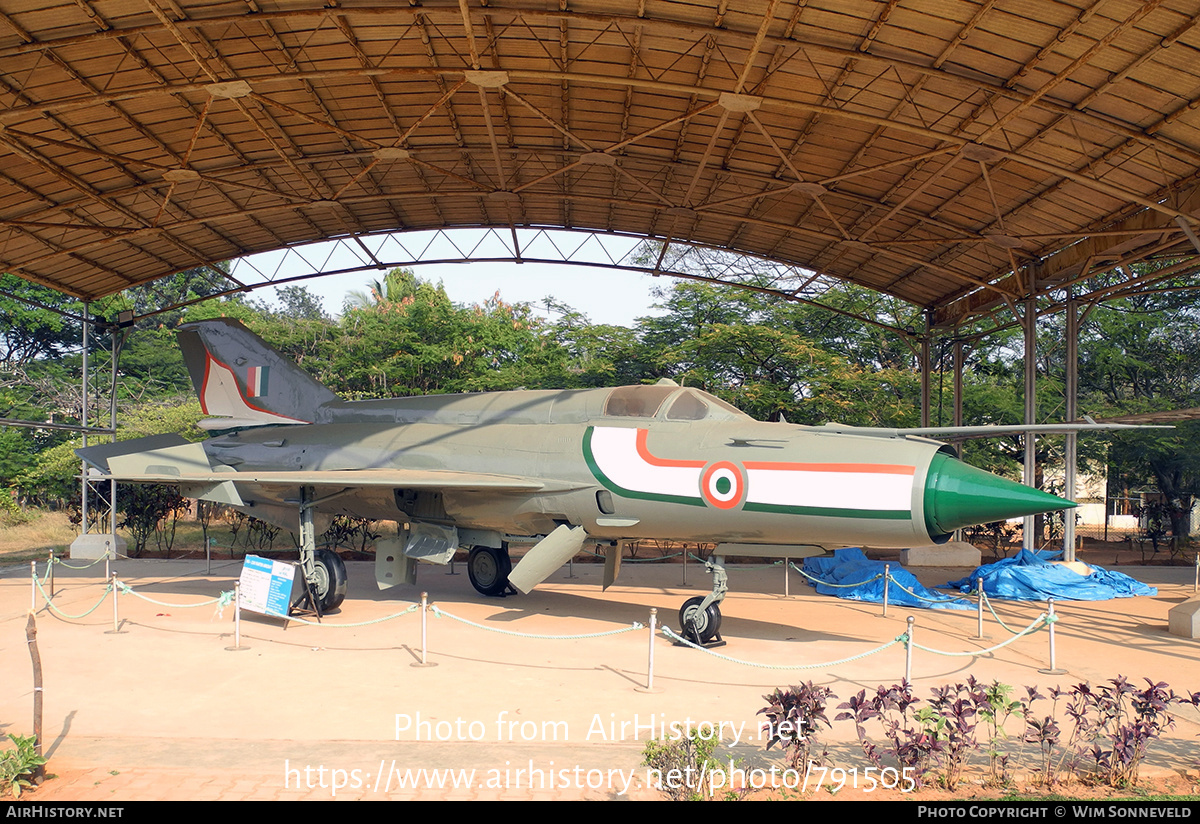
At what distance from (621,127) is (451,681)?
10.3m

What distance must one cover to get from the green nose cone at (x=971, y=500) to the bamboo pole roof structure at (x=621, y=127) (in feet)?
18.4

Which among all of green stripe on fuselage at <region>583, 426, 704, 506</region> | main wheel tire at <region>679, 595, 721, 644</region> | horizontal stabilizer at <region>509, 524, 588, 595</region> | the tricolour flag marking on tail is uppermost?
the tricolour flag marking on tail

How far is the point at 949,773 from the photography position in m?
5.91

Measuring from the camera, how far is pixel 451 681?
28.4 feet

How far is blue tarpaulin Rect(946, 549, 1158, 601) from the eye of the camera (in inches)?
619

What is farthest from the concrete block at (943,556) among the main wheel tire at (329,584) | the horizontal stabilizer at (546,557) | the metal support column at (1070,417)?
the main wheel tire at (329,584)

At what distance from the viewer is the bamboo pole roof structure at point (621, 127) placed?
10867mm

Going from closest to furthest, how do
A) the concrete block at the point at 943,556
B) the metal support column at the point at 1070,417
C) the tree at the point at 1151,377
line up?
the metal support column at the point at 1070,417
the concrete block at the point at 943,556
the tree at the point at 1151,377

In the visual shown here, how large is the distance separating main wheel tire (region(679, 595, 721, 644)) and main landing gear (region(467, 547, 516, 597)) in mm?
4631

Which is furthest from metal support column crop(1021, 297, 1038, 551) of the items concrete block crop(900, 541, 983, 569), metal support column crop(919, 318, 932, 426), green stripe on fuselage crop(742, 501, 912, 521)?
green stripe on fuselage crop(742, 501, 912, 521)

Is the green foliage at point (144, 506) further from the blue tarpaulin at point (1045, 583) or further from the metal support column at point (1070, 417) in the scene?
the metal support column at point (1070, 417)

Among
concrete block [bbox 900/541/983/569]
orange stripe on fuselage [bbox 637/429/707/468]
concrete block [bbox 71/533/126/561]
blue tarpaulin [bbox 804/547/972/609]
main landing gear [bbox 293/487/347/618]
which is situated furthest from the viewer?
concrete block [bbox 900/541/983/569]

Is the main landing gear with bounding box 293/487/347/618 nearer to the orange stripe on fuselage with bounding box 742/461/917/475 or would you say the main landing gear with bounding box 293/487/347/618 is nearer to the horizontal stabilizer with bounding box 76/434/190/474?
the horizontal stabilizer with bounding box 76/434/190/474

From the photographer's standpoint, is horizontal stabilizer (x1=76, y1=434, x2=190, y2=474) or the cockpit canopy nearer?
the cockpit canopy
